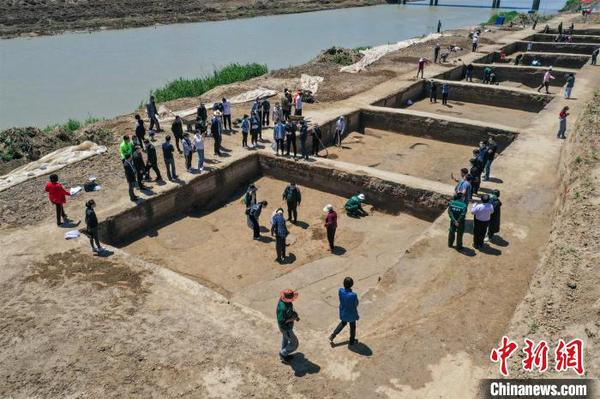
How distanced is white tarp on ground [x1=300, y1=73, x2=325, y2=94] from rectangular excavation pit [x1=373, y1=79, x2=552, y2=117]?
11.2 feet

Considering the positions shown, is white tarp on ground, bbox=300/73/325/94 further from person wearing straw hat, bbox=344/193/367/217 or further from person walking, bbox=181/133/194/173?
person wearing straw hat, bbox=344/193/367/217

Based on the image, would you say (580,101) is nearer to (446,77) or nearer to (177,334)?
(446,77)

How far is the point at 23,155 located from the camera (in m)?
15.3

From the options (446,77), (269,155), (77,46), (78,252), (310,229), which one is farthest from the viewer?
(77,46)

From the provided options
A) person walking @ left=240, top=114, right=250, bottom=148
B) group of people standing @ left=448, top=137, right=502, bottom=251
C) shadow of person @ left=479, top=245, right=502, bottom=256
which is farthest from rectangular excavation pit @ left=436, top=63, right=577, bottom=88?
shadow of person @ left=479, top=245, right=502, bottom=256

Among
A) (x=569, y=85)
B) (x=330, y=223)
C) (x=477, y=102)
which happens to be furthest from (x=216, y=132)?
(x=569, y=85)

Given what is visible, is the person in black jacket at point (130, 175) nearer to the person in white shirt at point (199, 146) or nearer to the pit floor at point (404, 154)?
the person in white shirt at point (199, 146)

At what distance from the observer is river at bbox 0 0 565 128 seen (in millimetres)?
24672

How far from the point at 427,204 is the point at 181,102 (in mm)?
12486

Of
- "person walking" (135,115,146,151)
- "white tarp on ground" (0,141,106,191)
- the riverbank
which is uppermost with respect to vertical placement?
the riverbank

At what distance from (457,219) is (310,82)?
15.2 metres

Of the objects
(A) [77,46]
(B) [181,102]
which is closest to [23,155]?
(B) [181,102]

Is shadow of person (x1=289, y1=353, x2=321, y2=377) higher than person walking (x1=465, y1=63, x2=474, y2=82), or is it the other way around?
person walking (x1=465, y1=63, x2=474, y2=82)

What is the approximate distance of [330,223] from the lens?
10922 millimetres
